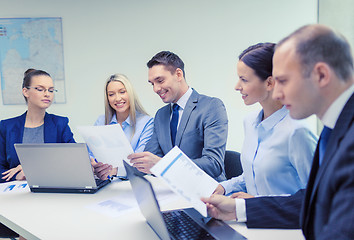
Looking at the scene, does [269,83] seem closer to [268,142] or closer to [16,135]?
[268,142]

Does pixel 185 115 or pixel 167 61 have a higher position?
pixel 167 61

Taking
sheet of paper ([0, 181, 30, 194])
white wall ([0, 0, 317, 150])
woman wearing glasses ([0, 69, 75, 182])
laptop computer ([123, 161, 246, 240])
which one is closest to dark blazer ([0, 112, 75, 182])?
woman wearing glasses ([0, 69, 75, 182])

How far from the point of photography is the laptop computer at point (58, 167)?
1.41 m

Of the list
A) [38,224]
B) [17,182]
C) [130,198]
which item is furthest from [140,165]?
[17,182]

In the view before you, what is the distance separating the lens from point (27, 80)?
7.16 feet

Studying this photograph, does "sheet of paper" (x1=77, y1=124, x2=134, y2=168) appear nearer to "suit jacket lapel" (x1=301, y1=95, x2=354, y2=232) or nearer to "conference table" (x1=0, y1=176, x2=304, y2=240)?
"conference table" (x1=0, y1=176, x2=304, y2=240)

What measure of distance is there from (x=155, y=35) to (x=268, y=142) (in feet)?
7.16

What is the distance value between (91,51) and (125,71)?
0.42 meters

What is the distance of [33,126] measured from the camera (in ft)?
7.16

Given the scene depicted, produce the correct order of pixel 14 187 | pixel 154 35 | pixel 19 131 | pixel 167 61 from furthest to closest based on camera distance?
pixel 154 35 < pixel 19 131 < pixel 167 61 < pixel 14 187

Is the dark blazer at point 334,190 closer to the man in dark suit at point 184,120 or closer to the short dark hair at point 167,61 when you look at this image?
the man in dark suit at point 184,120

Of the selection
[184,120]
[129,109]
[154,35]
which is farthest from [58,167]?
[154,35]

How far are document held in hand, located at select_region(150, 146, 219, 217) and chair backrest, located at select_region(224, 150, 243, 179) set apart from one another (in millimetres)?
767

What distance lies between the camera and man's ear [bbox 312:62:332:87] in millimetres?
676
